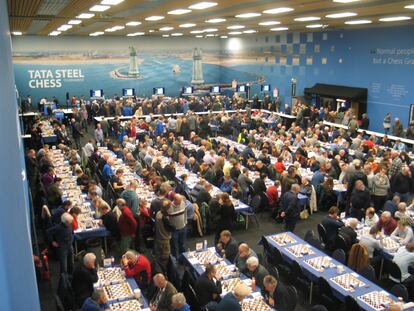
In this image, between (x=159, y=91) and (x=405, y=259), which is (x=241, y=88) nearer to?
(x=159, y=91)

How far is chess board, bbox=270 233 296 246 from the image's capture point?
8.99m

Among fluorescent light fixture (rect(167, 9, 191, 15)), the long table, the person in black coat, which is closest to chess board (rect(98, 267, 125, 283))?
the person in black coat

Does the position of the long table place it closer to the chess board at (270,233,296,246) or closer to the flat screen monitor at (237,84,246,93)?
the chess board at (270,233,296,246)

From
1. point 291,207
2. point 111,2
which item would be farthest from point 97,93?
point 291,207

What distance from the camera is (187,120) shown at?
21500 millimetres

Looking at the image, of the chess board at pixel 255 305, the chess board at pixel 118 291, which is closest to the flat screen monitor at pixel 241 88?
the chess board at pixel 118 291

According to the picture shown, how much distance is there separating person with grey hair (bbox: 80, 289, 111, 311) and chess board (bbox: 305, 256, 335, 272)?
368 centimetres

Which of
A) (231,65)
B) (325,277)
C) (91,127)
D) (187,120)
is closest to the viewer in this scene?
(325,277)

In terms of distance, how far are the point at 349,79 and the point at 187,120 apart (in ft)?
28.9

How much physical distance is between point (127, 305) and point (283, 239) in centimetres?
367

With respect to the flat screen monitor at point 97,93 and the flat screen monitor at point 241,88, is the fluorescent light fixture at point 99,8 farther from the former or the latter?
the flat screen monitor at point 241,88

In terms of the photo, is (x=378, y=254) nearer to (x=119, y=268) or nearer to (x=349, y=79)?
(x=119, y=268)

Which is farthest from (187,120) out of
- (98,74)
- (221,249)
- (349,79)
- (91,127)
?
(221,249)

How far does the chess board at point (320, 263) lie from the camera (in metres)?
7.93
